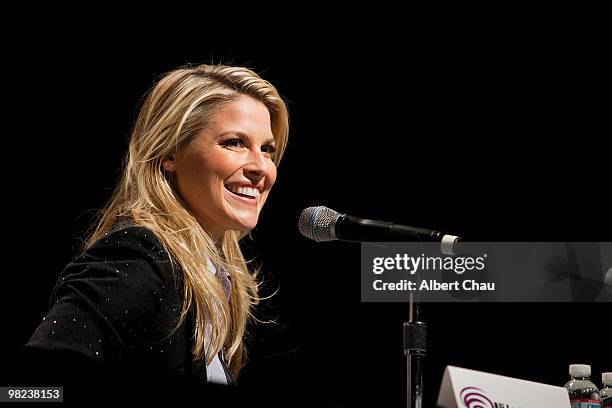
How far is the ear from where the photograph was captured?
7.02ft

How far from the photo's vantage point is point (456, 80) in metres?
→ 3.55

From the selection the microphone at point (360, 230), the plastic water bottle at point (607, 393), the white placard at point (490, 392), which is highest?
the microphone at point (360, 230)

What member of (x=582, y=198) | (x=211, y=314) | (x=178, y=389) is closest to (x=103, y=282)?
(x=211, y=314)

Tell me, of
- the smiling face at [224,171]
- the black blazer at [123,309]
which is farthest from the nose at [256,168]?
the black blazer at [123,309]

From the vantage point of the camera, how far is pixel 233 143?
218 cm

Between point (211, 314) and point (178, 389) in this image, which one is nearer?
point (178, 389)

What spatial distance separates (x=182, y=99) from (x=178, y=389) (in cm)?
141

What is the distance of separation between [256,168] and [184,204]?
0.70 ft

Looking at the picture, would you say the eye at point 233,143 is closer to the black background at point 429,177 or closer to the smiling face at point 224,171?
the smiling face at point 224,171

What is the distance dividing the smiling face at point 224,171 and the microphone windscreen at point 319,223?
0.25 meters

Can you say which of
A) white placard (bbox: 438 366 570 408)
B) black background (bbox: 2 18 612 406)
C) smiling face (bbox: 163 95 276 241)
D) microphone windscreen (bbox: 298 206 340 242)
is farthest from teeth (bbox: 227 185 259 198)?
black background (bbox: 2 18 612 406)

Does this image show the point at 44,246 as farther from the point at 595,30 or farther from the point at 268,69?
the point at 595,30

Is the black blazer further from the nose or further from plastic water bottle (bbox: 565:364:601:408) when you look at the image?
plastic water bottle (bbox: 565:364:601:408)

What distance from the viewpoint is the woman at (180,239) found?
1672 mm
